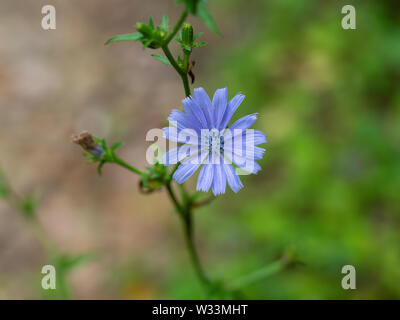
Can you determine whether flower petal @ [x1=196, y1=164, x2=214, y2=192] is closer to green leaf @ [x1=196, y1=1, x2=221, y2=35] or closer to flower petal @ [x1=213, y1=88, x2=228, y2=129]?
flower petal @ [x1=213, y1=88, x2=228, y2=129]

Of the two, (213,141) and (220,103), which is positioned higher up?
(220,103)

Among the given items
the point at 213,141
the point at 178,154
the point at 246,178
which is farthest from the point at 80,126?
the point at 178,154

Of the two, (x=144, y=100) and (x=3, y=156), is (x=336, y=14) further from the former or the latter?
(x=3, y=156)

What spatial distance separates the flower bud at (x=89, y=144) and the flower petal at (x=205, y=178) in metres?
0.73

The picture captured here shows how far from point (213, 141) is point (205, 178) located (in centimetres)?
28

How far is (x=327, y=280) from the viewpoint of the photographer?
4.42m

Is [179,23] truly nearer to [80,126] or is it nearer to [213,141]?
[213,141]

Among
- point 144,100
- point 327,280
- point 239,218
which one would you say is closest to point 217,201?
point 239,218

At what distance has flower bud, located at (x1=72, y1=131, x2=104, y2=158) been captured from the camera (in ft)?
8.60

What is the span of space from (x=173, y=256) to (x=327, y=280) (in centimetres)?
195

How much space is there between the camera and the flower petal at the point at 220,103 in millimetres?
2297

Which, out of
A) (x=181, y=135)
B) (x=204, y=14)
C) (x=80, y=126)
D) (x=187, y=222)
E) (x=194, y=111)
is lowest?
(x=187, y=222)

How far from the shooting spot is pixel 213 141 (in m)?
2.52
